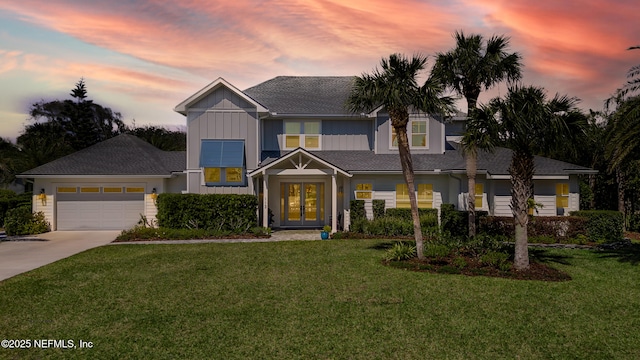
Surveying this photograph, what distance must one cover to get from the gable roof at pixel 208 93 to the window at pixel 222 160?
6.87 ft

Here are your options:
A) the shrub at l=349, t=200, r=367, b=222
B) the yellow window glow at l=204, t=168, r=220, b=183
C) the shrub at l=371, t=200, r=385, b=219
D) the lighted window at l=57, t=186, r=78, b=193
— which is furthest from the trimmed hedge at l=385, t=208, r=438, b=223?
the lighted window at l=57, t=186, r=78, b=193

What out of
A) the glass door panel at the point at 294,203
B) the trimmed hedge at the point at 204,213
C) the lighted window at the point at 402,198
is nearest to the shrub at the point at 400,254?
the lighted window at the point at 402,198

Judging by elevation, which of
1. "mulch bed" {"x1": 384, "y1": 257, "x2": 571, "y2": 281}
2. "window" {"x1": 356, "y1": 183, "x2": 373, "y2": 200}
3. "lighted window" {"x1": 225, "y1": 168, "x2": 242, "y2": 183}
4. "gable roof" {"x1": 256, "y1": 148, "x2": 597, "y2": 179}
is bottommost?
"mulch bed" {"x1": 384, "y1": 257, "x2": 571, "y2": 281}

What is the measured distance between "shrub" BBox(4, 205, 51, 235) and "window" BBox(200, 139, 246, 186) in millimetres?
9040

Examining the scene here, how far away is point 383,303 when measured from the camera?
9.40m

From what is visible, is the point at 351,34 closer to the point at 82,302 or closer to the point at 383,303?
the point at 383,303

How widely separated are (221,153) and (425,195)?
11397mm

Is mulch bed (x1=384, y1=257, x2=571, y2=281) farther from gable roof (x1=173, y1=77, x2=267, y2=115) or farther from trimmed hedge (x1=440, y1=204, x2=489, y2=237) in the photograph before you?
gable roof (x1=173, y1=77, x2=267, y2=115)

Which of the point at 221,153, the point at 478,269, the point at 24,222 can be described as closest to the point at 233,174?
the point at 221,153

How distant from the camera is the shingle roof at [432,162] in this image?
22297mm

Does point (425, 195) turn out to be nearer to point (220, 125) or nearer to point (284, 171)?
point (284, 171)

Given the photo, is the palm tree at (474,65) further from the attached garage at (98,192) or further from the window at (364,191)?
the attached garage at (98,192)

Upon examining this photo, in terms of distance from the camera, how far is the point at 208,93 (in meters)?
22.9

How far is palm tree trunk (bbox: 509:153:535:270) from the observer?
41.1 ft
